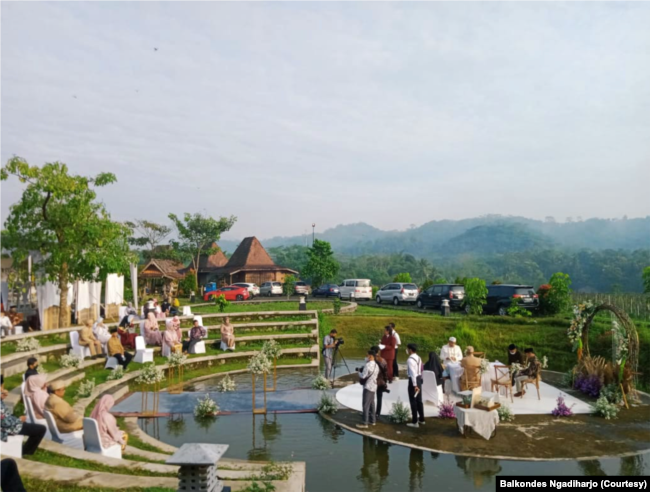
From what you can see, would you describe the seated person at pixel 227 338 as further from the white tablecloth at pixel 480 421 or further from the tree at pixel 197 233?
the tree at pixel 197 233

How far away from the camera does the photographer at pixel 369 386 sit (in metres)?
9.74

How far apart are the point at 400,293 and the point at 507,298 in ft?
28.4

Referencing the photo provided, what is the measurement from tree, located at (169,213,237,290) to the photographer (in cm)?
4068

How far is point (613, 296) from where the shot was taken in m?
24.8

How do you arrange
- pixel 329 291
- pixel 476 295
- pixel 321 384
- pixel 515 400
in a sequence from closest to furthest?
1. pixel 515 400
2. pixel 321 384
3. pixel 476 295
4. pixel 329 291

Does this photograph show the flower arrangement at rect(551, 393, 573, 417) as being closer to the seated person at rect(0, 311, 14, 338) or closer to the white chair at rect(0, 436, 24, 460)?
the white chair at rect(0, 436, 24, 460)

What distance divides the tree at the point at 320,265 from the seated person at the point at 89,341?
30.8 metres

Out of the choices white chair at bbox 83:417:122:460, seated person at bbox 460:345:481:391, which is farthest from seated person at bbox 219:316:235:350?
white chair at bbox 83:417:122:460

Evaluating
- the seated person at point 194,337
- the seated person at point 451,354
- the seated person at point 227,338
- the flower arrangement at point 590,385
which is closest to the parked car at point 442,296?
the flower arrangement at point 590,385

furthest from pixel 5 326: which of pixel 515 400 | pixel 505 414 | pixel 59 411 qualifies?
pixel 515 400

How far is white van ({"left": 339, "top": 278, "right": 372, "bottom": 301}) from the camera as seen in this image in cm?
3569

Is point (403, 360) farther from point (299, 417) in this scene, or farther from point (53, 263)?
point (53, 263)

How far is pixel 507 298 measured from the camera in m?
24.2

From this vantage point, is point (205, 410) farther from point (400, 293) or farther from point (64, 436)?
point (400, 293)
